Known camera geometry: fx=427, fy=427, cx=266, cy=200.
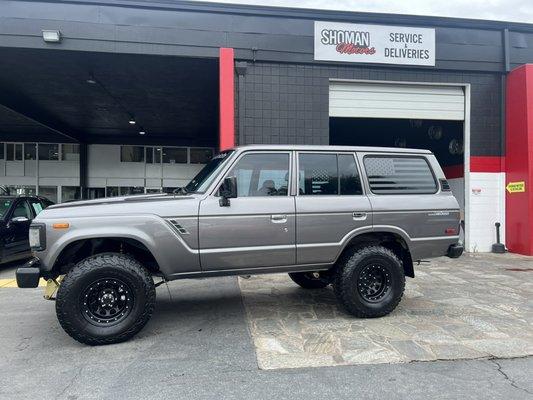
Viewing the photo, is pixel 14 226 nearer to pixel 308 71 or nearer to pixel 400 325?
pixel 308 71

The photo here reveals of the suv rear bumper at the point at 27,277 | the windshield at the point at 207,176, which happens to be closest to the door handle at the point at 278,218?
the windshield at the point at 207,176

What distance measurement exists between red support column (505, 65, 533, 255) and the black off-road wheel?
34.0ft

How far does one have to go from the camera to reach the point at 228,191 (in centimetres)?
474

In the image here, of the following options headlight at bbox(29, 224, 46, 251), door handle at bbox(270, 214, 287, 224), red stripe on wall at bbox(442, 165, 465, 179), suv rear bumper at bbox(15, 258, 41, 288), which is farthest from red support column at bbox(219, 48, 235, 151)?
red stripe on wall at bbox(442, 165, 465, 179)

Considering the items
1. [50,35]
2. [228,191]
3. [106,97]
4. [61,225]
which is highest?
[50,35]

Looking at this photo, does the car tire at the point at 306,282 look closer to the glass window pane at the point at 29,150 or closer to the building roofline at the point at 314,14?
the building roofline at the point at 314,14

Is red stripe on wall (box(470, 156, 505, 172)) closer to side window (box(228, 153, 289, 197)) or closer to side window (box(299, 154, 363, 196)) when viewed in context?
side window (box(299, 154, 363, 196))

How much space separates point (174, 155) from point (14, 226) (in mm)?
14347

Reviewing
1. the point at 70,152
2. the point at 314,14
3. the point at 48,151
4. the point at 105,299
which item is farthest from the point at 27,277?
the point at 48,151

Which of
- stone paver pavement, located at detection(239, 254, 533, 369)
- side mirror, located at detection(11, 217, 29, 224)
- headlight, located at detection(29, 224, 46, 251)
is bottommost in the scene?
stone paver pavement, located at detection(239, 254, 533, 369)

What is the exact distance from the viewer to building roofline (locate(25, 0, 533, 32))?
984cm

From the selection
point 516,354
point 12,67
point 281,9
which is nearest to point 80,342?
point 516,354

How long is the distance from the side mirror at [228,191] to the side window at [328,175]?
3.06 feet

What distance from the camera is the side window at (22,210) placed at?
9678mm
